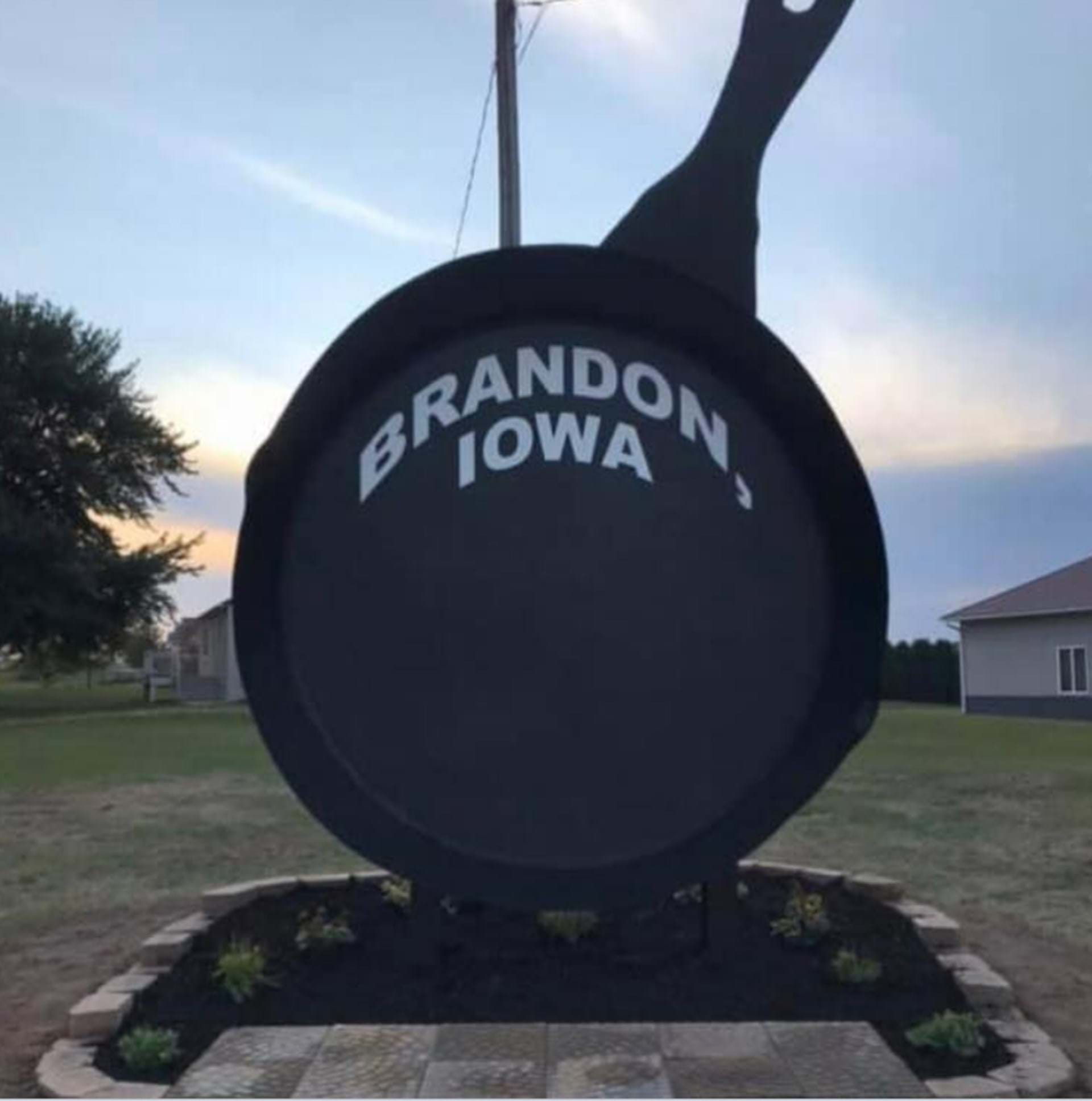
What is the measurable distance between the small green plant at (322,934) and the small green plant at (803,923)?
1.61 meters

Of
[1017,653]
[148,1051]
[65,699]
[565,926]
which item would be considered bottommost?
[148,1051]

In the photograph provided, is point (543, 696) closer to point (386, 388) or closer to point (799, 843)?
point (386, 388)

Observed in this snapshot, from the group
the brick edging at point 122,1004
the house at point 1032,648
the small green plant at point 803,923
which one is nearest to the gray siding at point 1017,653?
the house at point 1032,648

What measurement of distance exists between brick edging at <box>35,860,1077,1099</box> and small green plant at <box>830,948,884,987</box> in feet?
0.94

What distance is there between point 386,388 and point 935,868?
4969 mm

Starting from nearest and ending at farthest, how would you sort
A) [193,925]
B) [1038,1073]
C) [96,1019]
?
[1038,1073]
[96,1019]
[193,925]

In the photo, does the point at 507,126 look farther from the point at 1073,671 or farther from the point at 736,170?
the point at 1073,671

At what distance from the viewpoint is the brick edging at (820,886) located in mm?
3883

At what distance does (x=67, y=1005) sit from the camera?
4.91 m

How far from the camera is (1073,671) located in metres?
29.5

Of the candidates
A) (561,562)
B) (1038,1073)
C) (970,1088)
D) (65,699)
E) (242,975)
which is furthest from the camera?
(65,699)

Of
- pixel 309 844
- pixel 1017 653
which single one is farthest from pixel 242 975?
pixel 1017 653

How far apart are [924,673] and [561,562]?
35.0m

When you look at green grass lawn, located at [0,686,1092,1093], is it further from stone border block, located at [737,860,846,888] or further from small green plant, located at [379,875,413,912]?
small green plant, located at [379,875,413,912]
